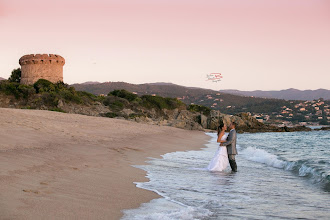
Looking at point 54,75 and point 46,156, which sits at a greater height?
point 54,75

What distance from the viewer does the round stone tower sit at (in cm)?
6247

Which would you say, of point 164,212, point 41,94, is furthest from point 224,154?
point 41,94

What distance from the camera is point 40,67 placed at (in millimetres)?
62500

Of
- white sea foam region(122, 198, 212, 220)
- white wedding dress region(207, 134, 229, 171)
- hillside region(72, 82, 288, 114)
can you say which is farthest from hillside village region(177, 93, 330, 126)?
white sea foam region(122, 198, 212, 220)

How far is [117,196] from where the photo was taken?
5.39 metres

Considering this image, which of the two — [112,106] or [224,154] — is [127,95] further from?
[224,154]

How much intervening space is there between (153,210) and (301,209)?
240 cm

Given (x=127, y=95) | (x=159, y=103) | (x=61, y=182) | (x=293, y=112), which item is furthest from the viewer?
(x=293, y=112)

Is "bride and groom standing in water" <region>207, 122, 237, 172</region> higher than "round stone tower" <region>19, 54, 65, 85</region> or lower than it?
lower

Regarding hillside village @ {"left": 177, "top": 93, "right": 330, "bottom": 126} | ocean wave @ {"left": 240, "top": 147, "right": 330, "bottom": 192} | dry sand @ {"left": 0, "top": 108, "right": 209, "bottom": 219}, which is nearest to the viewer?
dry sand @ {"left": 0, "top": 108, "right": 209, "bottom": 219}

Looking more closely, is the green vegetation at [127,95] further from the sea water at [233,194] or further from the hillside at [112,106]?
the sea water at [233,194]

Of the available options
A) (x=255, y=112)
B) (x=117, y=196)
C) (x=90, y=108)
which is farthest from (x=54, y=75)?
(x=117, y=196)

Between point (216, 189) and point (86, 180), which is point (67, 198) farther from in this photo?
point (216, 189)

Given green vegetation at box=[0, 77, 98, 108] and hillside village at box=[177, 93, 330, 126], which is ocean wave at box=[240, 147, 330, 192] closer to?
green vegetation at box=[0, 77, 98, 108]
